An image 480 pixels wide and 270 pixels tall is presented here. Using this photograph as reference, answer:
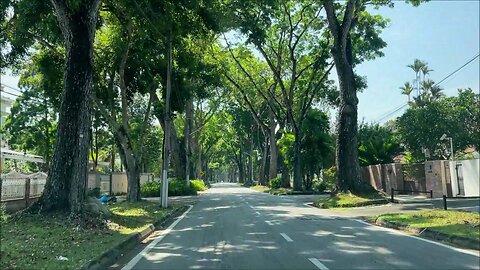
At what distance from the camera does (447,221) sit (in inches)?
567

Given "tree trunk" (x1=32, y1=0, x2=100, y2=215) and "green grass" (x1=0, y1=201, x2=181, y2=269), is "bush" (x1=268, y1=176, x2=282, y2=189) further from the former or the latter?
"tree trunk" (x1=32, y1=0, x2=100, y2=215)

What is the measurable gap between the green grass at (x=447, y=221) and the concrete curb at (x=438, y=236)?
0.14 metres

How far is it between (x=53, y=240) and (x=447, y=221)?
1105cm

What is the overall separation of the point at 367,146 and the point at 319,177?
16047 millimetres

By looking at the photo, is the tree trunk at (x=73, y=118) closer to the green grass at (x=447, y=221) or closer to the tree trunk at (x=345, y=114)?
the green grass at (x=447, y=221)

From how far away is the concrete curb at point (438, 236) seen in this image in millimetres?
10820

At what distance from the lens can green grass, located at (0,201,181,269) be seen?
8742 millimetres

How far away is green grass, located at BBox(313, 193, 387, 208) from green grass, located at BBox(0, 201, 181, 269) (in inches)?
461

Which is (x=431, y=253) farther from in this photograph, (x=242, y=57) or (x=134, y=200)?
(x=242, y=57)

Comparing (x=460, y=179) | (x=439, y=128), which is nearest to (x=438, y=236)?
(x=460, y=179)

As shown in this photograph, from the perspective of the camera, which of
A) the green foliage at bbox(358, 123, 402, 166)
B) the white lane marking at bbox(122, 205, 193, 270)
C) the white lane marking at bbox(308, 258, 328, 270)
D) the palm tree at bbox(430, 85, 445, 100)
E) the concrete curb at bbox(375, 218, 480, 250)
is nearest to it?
the white lane marking at bbox(308, 258, 328, 270)

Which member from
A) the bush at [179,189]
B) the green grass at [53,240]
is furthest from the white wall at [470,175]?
the bush at [179,189]

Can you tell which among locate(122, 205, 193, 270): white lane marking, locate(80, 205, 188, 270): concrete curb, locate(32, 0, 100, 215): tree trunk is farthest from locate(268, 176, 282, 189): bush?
locate(32, 0, 100, 215): tree trunk

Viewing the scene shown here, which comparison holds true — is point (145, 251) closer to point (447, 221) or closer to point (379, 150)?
point (447, 221)
